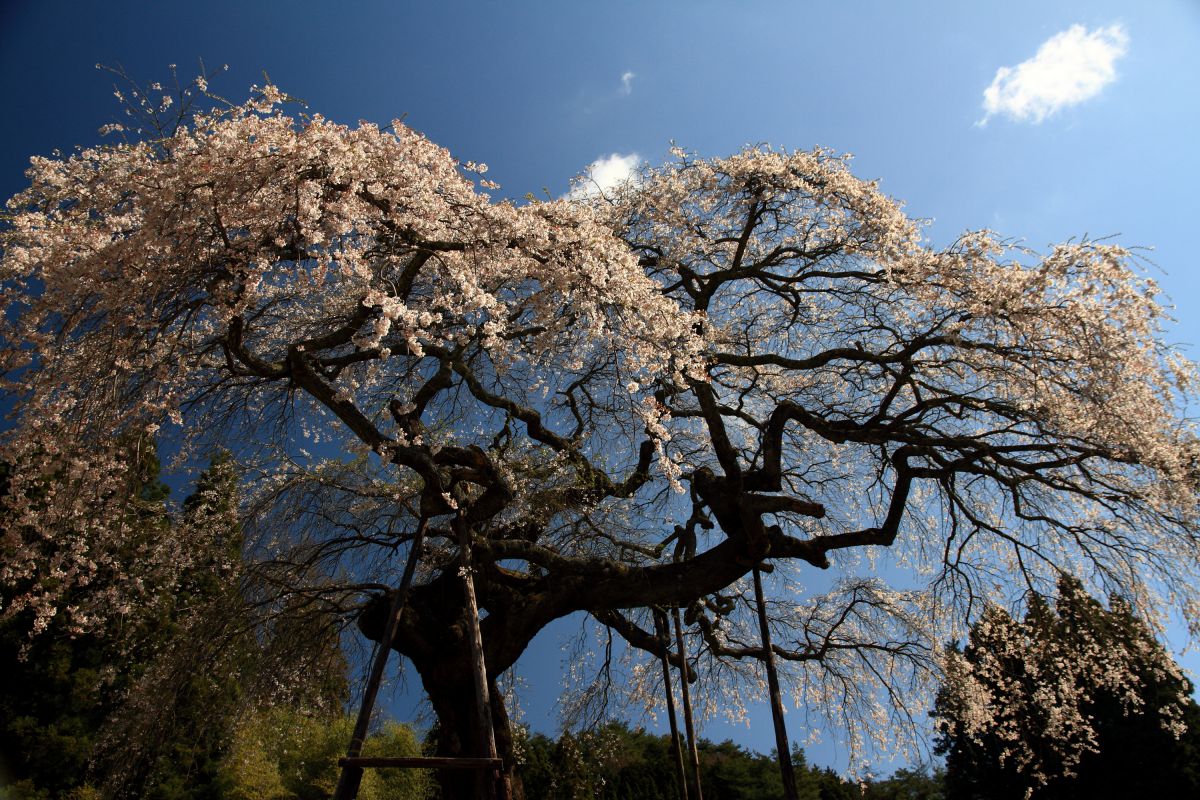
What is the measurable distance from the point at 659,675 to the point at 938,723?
3950 millimetres

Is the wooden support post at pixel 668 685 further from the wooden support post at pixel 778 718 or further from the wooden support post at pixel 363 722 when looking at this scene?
the wooden support post at pixel 363 722

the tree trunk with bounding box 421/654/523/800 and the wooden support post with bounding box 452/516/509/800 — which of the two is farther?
the tree trunk with bounding box 421/654/523/800

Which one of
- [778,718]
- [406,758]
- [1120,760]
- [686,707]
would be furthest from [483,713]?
[1120,760]

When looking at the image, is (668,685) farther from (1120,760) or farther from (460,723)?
(1120,760)

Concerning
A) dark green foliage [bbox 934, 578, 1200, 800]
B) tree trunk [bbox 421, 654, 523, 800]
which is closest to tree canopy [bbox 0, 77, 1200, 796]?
tree trunk [bbox 421, 654, 523, 800]

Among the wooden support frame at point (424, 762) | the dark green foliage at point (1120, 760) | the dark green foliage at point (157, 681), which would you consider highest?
the dark green foliage at point (157, 681)

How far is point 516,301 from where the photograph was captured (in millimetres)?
7363

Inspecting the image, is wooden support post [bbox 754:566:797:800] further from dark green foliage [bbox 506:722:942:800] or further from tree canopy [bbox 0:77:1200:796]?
dark green foliage [bbox 506:722:942:800]

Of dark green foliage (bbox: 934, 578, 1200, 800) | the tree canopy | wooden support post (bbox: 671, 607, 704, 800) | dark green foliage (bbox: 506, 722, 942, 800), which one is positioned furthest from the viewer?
dark green foliage (bbox: 506, 722, 942, 800)

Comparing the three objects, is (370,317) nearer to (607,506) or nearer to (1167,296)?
(607,506)

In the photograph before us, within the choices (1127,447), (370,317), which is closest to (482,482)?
(370,317)

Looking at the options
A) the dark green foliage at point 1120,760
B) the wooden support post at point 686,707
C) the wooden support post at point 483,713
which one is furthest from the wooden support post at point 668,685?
the dark green foliage at point 1120,760

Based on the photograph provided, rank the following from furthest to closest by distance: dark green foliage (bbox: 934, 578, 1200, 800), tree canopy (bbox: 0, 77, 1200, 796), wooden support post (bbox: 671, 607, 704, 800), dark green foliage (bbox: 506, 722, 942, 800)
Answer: dark green foliage (bbox: 506, 722, 942, 800)
dark green foliage (bbox: 934, 578, 1200, 800)
wooden support post (bbox: 671, 607, 704, 800)
tree canopy (bbox: 0, 77, 1200, 796)

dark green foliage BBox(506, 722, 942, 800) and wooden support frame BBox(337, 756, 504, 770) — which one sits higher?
wooden support frame BBox(337, 756, 504, 770)
